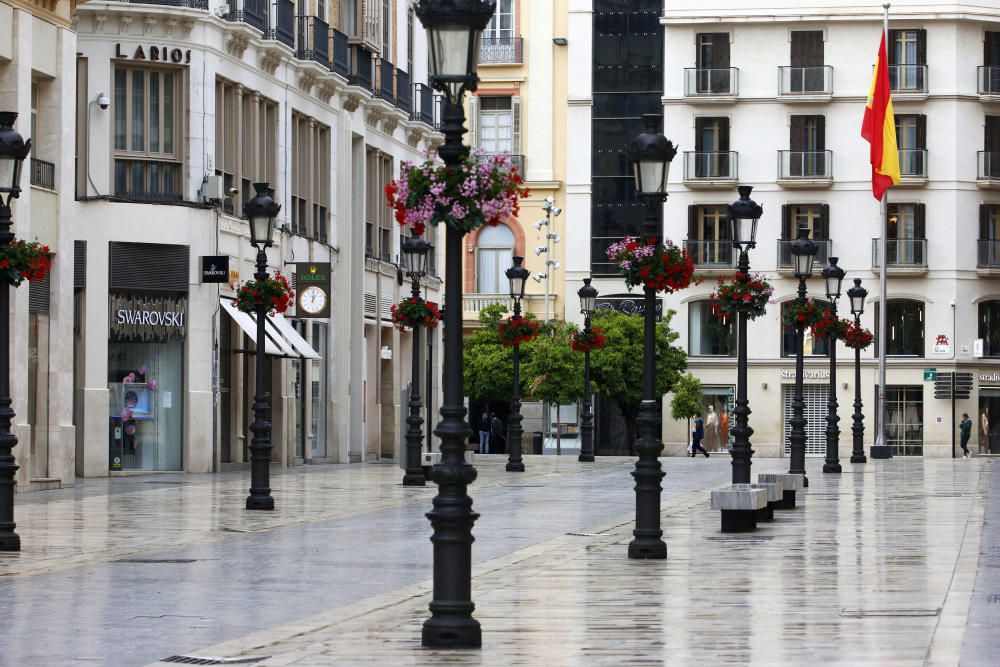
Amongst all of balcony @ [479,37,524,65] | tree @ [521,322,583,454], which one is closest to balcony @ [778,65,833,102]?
balcony @ [479,37,524,65]

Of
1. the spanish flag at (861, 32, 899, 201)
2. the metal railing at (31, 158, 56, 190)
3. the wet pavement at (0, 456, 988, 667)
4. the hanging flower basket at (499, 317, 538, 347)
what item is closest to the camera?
the wet pavement at (0, 456, 988, 667)

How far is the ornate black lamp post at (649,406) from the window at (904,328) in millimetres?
54191

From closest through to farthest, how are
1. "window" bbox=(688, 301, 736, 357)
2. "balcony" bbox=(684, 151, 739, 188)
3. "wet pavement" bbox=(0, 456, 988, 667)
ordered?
"wet pavement" bbox=(0, 456, 988, 667), "window" bbox=(688, 301, 736, 357), "balcony" bbox=(684, 151, 739, 188)

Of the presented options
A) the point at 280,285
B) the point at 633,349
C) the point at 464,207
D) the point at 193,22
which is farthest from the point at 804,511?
the point at 633,349

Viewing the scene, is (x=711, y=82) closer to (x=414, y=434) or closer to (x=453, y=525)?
(x=414, y=434)

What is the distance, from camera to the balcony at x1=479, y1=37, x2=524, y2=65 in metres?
75.9

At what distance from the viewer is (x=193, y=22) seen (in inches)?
1599

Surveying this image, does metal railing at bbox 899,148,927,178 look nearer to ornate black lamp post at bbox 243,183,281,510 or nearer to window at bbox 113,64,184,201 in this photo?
window at bbox 113,64,184,201

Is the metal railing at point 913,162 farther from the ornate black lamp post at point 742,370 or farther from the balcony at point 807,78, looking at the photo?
the ornate black lamp post at point 742,370

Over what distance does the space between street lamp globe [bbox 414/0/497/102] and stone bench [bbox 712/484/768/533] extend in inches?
443

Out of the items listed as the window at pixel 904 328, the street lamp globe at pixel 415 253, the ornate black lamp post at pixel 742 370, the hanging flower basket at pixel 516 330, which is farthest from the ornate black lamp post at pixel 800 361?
the window at pixel 904 328

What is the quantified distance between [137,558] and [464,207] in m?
8.25

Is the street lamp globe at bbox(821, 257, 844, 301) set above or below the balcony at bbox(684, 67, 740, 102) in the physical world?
below

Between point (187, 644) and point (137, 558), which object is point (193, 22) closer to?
point (137, 558)
